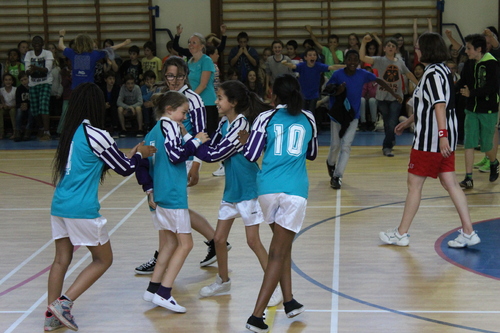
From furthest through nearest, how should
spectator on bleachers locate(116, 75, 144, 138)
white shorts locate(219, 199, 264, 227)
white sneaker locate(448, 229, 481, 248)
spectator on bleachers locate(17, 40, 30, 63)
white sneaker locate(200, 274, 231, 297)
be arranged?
1. spectator on bleachers locate(17, 40, 30, 63)
2. spectator on bleachers locate(116, 75, 144, 138)
3. white sneaker locate(448, 229, 481, 248)
4. white sneaker locate(200, 274, 231, 297)
5. white shorts locate(219, 199, 264, 227)

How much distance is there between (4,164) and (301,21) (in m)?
7.16

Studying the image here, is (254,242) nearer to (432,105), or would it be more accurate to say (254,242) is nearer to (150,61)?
(432,105)

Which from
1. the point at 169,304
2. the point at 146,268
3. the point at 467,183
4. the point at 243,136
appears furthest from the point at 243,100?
the point at 467,183

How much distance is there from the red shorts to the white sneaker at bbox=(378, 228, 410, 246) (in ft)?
2.01

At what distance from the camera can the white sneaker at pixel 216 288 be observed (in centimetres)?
505

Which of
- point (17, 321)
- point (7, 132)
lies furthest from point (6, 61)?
point (17, 321)

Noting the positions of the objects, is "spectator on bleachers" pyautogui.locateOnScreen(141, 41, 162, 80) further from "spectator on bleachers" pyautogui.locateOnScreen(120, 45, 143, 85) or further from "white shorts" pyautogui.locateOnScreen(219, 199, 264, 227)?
"white shorts" pyautogui.locateOnScreen(219, 199, 264, 227)

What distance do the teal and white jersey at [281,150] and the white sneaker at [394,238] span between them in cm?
217

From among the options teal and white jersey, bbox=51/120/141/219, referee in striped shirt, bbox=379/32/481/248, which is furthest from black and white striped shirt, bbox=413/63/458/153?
teal and white jersey, bbox=51/120/141/219

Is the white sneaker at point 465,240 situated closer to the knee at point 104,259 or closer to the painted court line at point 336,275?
the painted court line at point 336,275

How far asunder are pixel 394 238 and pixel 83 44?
670cm

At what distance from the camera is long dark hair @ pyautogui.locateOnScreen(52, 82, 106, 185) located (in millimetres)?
4359

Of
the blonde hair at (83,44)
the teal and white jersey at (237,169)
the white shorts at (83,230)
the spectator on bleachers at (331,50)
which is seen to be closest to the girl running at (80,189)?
the white shorts at (83,230)

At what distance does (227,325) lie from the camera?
14.8ft
